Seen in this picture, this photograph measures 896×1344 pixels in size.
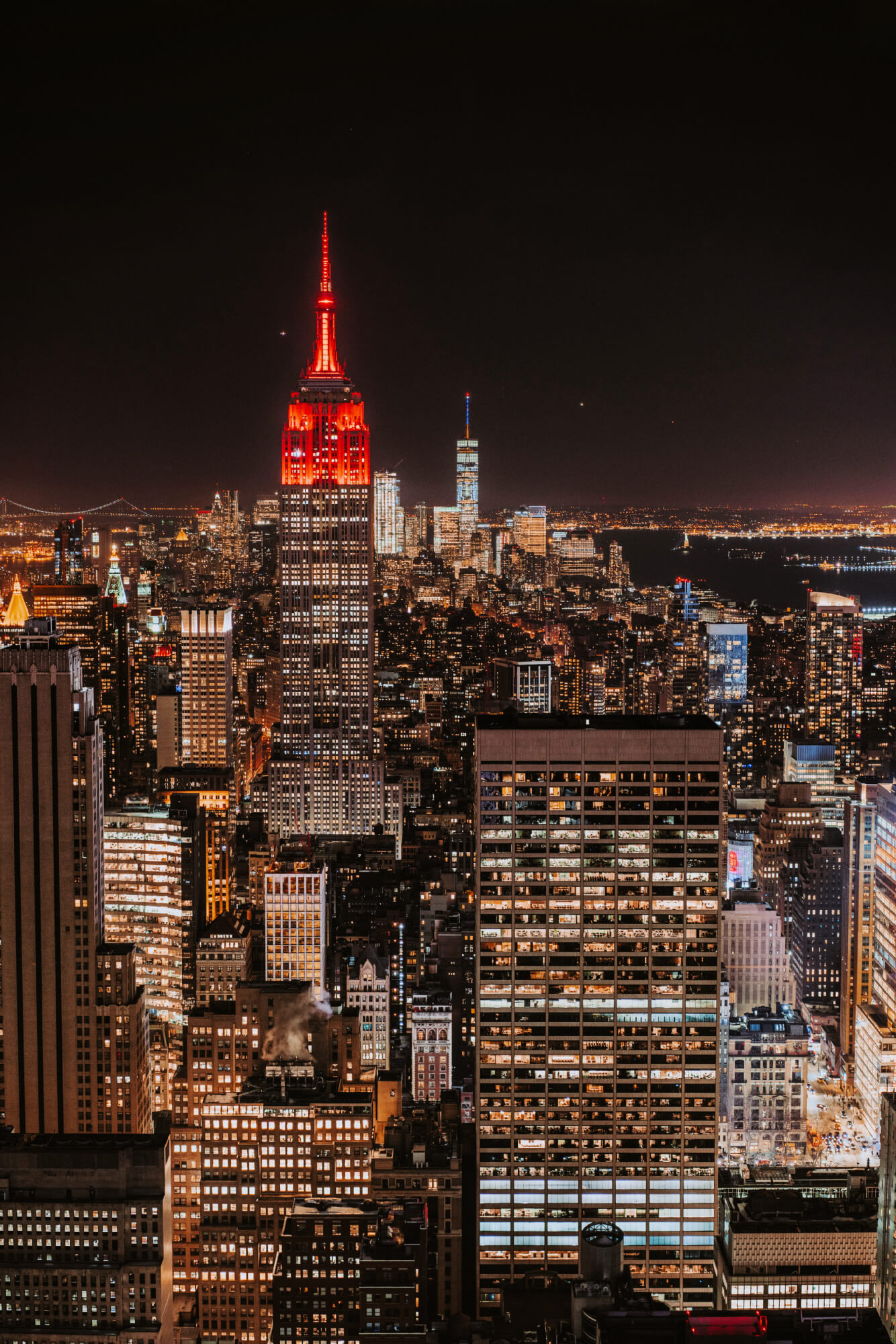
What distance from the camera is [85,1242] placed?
41.7ft

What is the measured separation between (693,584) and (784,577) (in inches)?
81.2

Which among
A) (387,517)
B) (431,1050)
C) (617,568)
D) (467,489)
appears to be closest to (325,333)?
(467,489)

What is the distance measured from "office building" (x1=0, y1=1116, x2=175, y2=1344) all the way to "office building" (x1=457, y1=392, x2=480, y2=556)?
10.2 m

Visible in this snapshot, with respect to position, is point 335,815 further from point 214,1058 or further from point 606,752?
point 606,752

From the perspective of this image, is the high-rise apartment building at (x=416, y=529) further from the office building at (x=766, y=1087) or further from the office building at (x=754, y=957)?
the office building at (x=766, y=1087)

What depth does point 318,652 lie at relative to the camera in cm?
3256

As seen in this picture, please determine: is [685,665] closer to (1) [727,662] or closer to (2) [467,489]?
(1) [727,662]

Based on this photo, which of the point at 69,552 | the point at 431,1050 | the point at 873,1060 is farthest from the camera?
the point at 69,552

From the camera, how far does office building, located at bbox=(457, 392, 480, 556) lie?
21172 mm

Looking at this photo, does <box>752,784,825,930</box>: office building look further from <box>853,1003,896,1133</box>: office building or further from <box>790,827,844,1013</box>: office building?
<box>853,1003,896,1133</box>: office building

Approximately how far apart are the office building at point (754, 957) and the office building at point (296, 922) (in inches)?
198

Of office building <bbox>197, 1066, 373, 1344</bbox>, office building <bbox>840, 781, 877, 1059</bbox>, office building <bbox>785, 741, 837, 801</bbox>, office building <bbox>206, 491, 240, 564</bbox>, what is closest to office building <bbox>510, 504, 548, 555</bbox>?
office building <bbox>206, 491, 240, 564</bbox>

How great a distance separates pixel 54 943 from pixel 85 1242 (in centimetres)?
426

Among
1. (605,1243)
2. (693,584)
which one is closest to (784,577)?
(693,584)
